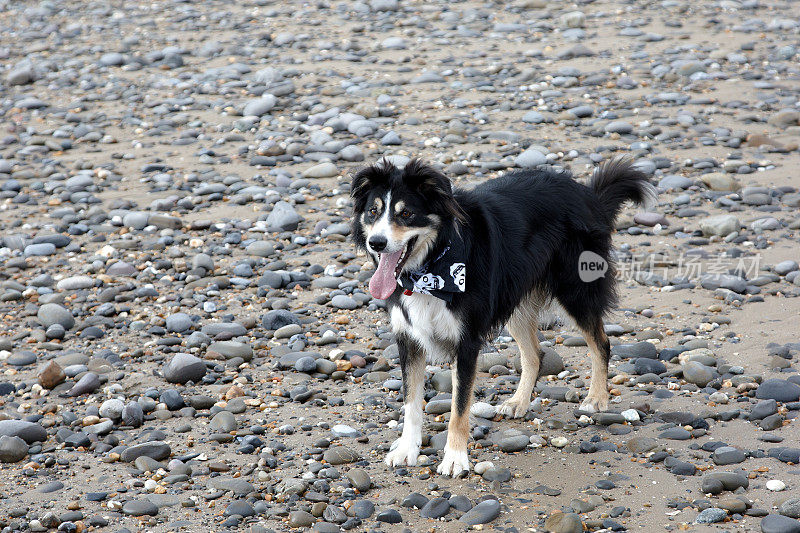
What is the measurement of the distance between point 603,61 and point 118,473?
1068 centimetres

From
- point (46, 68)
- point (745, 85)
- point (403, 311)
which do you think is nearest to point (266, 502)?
point (403, 311)

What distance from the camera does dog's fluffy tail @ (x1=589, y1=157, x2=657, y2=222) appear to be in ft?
20.2

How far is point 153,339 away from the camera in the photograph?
7.28 m

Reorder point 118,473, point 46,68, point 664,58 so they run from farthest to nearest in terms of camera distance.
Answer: point 46,68, point 664,58, point 118,473

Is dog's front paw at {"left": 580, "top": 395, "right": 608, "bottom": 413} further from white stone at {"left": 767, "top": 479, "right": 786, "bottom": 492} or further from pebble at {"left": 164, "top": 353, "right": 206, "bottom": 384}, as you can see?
pebble at {"left": 164, "top": 353, "right": 206, "bottom": 384}

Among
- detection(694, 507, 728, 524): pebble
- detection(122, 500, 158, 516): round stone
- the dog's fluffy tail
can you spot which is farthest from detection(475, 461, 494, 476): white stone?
the dog's fluffy tail

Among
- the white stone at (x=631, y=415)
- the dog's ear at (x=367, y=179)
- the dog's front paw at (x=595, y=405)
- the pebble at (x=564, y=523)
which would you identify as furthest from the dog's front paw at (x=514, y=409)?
the dog's ear at (x=367, y=179)

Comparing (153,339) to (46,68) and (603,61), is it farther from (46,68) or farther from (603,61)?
(46,68)

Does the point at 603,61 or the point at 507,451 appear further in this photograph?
the point at 603,61

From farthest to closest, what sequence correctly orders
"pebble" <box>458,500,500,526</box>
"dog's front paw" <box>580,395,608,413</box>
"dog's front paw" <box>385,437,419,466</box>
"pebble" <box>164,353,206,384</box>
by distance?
"pebble" <box>164,353,206,384</box> < "dog's front paw" <box>580,395,608,413</box> < "dog's front paw" <box>385,437,419,466</box> < "pebble" <box>458,500,500,526</box>

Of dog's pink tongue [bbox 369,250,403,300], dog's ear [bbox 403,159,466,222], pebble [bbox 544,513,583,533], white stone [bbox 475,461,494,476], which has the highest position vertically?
dog's ear [bbox 403,159,466,222]

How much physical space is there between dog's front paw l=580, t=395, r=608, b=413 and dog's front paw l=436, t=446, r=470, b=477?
1.10 metres

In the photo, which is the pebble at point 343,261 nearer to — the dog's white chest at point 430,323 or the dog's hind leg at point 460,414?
the dog's hind leg at point 460,414

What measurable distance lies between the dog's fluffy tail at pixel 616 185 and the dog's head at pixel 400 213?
159 centimetres
